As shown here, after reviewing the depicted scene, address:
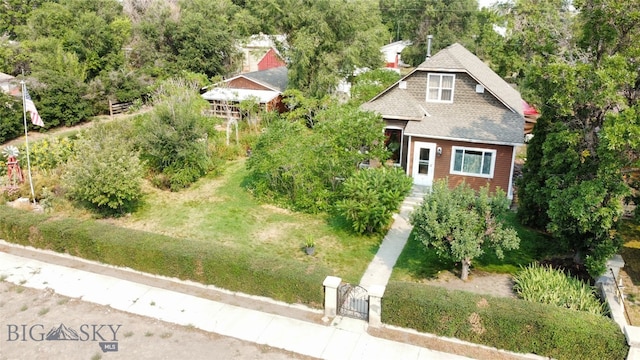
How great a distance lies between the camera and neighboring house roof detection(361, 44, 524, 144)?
2050 cm

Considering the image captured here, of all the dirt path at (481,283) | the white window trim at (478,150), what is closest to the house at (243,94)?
the white window trim at (478,150)

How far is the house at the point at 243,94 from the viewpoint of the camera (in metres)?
34.8

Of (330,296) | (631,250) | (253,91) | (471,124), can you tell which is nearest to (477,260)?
(631,250)

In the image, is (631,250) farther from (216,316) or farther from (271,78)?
(271,78)

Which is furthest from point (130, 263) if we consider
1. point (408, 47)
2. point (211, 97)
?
point (408, 47)

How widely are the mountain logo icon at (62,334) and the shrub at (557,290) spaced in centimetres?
1181

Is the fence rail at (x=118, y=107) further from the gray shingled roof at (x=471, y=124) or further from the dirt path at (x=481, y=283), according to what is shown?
the dirt path at (x=481, y=283)

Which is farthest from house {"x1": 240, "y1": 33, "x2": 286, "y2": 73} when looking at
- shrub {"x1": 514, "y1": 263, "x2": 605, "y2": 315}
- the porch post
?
shrub {"x1": 514, "y1": 263, "x2": 605, "y2": 315}

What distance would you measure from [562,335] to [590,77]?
676 centimetres

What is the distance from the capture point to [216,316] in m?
12.6

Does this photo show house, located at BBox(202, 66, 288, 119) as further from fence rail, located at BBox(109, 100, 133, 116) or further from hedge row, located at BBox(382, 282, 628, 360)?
hedge row, located at BBox(382, 282, 628, 360)

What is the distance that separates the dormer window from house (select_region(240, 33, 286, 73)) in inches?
760
